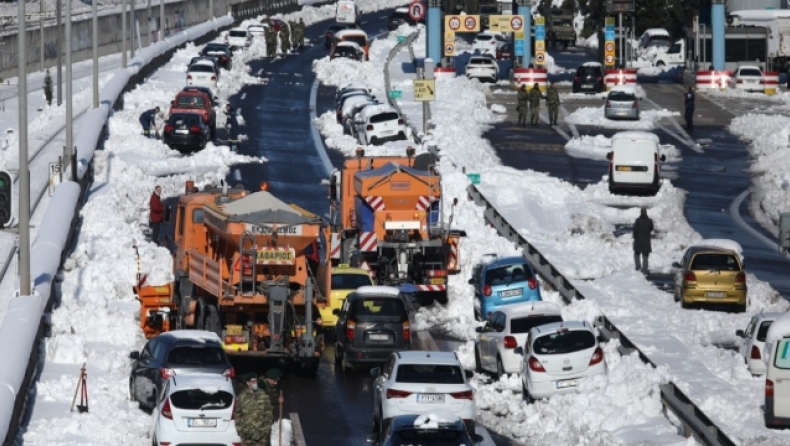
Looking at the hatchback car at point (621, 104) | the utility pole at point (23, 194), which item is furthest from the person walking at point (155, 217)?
the hatchback car at point (621, 104)

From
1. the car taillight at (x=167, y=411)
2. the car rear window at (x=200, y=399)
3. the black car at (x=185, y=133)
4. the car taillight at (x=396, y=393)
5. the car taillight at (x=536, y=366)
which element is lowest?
the car taillight at (x=536, y=366)

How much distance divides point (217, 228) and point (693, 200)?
995 inches

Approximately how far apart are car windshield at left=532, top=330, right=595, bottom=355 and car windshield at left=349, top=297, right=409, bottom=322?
4074 millimetres

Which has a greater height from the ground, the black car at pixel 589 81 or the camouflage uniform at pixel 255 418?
the black car at pixel 589 81

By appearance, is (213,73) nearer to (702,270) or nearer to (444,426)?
(702,270)

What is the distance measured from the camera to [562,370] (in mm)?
26156

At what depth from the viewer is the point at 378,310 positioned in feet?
98.3

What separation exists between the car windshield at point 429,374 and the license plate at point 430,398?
225 mm

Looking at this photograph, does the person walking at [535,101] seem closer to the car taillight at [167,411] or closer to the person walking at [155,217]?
the person walking at [155,217]

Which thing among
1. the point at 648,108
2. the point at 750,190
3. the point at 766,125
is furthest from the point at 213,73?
the point at 750,190

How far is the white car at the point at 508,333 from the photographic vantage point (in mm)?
28438

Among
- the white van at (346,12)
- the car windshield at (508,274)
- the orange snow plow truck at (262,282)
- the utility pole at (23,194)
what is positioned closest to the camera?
the orange snow plow truck at (262,282)

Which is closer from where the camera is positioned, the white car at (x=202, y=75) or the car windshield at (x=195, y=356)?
the car windshield at (x=195, y=356)

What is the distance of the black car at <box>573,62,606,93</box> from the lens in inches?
3219
